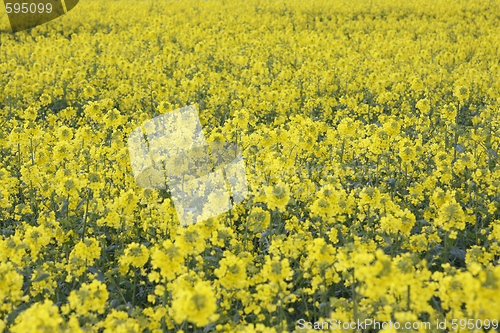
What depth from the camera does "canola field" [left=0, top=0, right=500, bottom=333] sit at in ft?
9.83

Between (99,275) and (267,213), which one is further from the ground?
(267,213)

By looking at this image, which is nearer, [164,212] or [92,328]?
[92,328]

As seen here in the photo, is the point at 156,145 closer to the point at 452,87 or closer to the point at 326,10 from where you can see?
the point at 452,87

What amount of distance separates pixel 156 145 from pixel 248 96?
4.17m

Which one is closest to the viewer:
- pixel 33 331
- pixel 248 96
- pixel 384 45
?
pixel 33 331

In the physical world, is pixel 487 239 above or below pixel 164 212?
below

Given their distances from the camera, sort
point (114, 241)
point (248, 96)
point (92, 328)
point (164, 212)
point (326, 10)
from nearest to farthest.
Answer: point (92, 328), point (164, 212), point (114, 241), point (248, 96), point (326, 10)

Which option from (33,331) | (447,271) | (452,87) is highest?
(33,331)

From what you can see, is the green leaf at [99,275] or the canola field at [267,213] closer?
the canola field at [267,213]

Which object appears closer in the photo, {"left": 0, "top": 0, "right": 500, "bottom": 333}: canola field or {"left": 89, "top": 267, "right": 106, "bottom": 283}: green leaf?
{"left": 0, "top": 0, "right": 500, "bottom": 333}: canola field

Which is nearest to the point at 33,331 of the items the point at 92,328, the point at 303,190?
the point at 92,328

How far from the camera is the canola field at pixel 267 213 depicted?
3.00 metres

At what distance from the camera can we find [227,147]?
6121mm

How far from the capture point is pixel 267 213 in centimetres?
396
